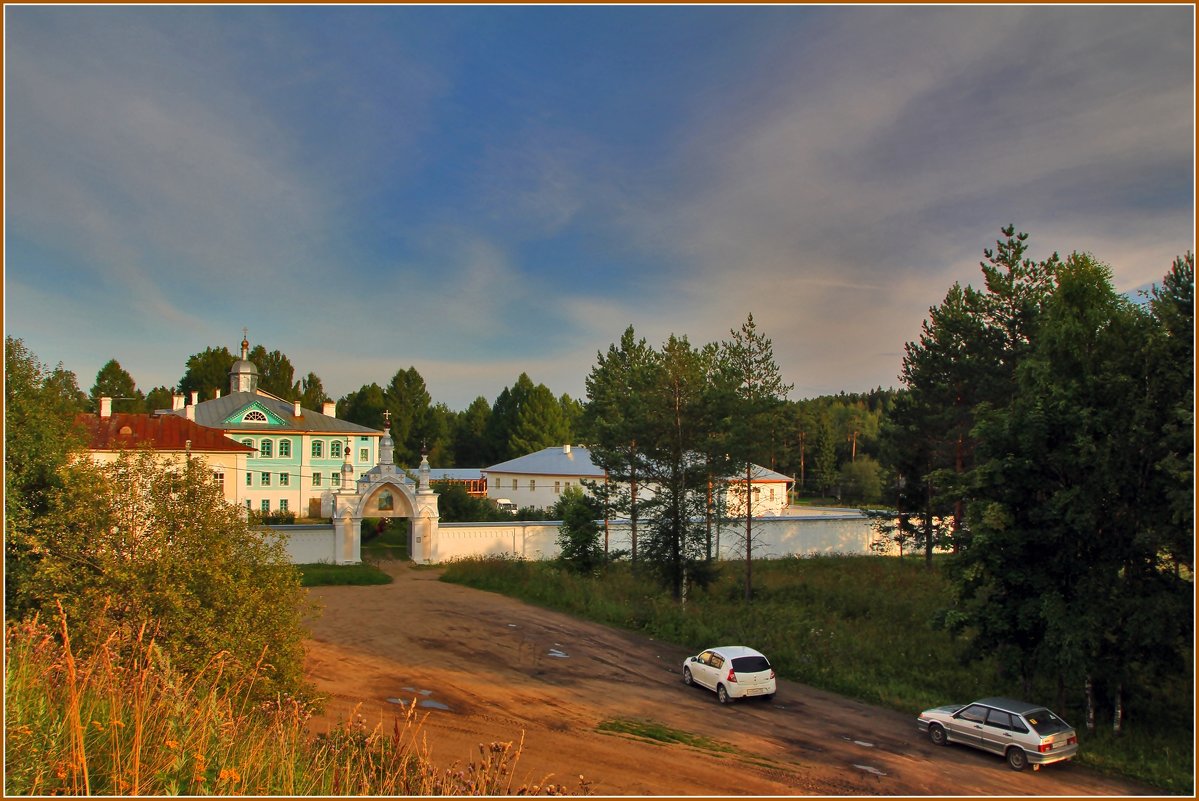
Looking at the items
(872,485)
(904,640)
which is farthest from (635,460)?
(872,485)

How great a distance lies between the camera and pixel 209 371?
84188 mm

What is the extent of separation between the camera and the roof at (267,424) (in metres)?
55.3

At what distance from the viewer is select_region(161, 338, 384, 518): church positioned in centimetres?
5447

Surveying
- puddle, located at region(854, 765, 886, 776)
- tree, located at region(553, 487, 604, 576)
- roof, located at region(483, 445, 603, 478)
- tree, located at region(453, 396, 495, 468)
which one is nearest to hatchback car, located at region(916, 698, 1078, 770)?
puddle, located at region(854, 765, 886, 776)

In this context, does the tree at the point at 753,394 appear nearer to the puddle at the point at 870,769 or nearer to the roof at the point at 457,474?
the puddle at the point at 870,769

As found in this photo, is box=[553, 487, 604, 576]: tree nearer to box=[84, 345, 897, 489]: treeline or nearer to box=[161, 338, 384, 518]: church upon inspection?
box=[161, 338, 384, 518]: church

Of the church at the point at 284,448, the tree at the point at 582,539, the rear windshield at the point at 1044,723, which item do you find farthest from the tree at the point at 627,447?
the church at the point at 284,448

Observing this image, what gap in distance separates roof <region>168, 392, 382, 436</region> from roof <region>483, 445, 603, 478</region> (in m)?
13.4

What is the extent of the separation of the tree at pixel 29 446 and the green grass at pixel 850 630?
18487mm

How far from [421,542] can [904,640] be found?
25.0 metres

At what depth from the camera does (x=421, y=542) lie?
38.0 meters

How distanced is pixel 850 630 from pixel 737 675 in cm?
869

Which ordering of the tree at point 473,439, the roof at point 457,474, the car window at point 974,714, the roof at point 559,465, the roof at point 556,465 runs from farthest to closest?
the tree at point 473,439, the roof at point 457,474, the roof at point 556,465, the roof at point 559,465, the car window at point 974,714

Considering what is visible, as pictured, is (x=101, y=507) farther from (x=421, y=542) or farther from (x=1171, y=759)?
(x=421, y=542)
